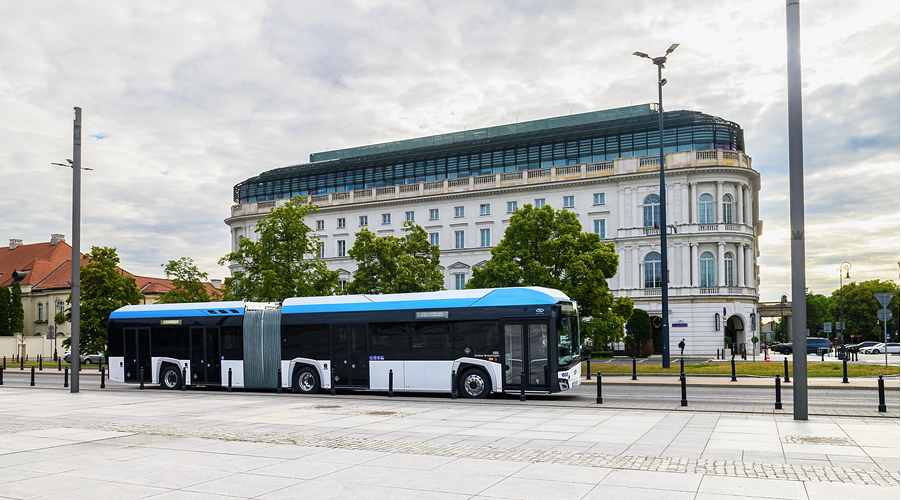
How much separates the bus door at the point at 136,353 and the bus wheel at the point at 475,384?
12802mm

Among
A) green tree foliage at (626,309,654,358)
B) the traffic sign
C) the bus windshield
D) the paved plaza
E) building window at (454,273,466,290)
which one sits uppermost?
building window at (454,273,466,290)

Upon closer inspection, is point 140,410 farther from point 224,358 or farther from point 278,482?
point 278,482

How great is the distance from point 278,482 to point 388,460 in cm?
193

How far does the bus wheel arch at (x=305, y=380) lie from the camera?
2348 cm

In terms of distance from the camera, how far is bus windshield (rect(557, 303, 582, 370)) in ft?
66.4

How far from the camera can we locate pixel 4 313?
3265 inches

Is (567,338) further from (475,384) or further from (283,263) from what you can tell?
(283,263)

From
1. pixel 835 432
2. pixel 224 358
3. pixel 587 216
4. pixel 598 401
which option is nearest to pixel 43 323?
pixel 587 216

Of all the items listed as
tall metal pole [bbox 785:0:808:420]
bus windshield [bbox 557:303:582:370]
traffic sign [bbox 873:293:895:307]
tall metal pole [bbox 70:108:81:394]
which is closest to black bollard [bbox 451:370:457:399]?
bus windshield [bbox 557:303:582:370]

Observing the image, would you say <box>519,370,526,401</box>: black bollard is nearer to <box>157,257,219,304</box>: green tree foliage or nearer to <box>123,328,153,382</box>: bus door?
<box>123,328,153,382</box>: bus door

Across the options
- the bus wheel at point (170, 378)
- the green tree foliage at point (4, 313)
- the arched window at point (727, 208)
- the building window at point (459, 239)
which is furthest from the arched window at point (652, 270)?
the green tree foliage at point (4, 313)

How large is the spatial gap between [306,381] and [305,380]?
0.05m

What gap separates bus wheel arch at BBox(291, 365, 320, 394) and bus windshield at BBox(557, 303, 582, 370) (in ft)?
26.8

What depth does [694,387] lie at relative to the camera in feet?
81.8
